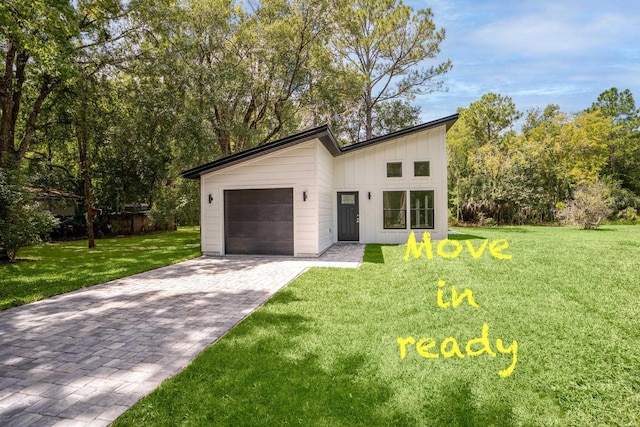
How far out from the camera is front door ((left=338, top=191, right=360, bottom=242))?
39.4 ft

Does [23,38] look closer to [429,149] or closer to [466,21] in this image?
[466,21]

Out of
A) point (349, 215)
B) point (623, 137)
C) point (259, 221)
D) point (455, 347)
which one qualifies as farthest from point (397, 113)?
point (455, 347)

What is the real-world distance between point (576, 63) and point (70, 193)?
80.9 feet

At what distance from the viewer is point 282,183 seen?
30.5 feet

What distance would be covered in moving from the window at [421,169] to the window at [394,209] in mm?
845

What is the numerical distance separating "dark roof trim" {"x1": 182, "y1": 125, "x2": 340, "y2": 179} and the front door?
2.34m

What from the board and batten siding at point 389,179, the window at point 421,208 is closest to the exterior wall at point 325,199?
the board and batten siding at point 389,179

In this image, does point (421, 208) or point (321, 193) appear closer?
point (321, 193)

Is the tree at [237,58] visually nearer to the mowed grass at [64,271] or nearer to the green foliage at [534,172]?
the mowed grass at [64,271]

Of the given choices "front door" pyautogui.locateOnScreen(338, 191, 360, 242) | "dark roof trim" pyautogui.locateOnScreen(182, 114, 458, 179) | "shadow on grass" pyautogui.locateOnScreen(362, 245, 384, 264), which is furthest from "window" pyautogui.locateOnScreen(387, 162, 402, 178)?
"shadow on grass" pyautogui.locateOnScreen(362, 245, 384, 264)

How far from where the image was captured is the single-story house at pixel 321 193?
9211 millimetres

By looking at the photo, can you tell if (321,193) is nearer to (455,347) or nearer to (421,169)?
(421,169)

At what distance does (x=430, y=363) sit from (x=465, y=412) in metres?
0.67

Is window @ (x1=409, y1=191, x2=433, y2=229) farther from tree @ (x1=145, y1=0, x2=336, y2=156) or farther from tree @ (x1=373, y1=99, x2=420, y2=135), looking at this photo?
tree @ (x1=373, y1=99, x2=420, y2=135)
